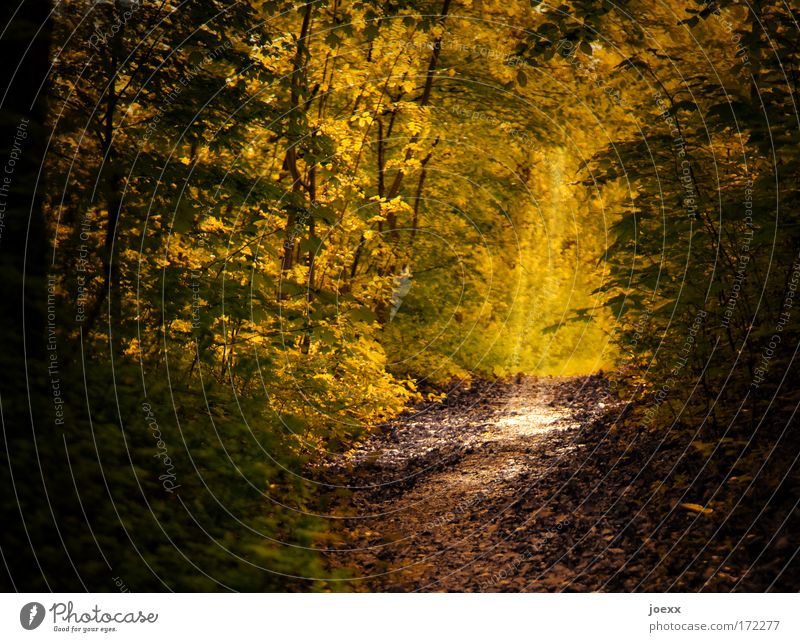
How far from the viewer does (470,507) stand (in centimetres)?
847

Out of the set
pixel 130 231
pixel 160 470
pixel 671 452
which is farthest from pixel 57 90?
pixel 671 452

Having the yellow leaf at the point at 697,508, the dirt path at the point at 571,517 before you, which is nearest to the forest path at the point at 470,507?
the dirt path at the point at 571,517

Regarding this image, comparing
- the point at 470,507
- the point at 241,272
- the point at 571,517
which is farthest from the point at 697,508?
the point at 241,272

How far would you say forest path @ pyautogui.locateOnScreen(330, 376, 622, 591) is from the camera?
6516mm

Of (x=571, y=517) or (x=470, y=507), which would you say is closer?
(x=571, y=517)

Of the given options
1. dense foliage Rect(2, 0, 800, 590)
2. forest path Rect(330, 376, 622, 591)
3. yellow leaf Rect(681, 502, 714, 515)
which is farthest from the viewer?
forest path Rect(330, 376, 622, 591)

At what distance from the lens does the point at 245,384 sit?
8711 millimetres

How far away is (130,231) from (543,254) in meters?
19.4
